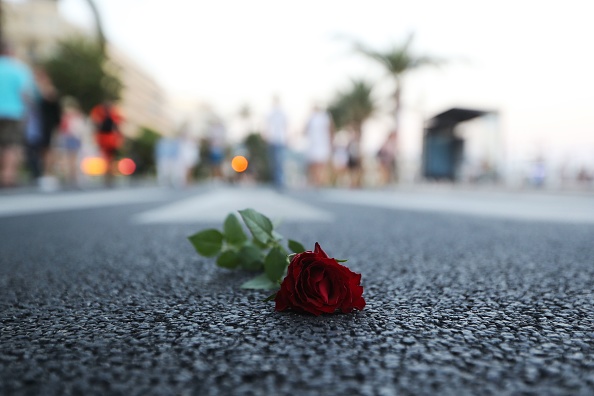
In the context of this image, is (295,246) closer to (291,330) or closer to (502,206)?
(291,330)

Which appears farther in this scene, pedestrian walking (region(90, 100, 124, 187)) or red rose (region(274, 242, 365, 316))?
pedestrian walking (region(90, 100, 124, 187))

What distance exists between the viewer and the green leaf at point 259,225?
1.64 metres

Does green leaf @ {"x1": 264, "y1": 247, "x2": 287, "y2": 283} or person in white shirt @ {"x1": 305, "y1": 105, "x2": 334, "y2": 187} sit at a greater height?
person in white shirt @ {"x1": 305, "y1": 105, "x2": 334, "y2": 187}

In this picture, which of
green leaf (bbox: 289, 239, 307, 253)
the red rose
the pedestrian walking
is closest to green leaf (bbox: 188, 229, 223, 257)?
green leaf (bbox: 289, 239, 307, 253)

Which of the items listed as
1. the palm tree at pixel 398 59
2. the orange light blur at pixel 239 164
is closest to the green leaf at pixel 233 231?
the orange light blur at pixel 239 164

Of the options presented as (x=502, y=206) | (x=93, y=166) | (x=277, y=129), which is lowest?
(x=502, y=206)

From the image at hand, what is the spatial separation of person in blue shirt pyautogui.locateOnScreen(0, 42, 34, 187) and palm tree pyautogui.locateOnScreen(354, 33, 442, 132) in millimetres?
19681

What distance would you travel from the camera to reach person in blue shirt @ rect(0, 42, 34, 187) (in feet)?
25.9

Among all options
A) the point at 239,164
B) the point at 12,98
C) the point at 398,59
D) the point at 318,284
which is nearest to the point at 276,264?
the point at 318,284

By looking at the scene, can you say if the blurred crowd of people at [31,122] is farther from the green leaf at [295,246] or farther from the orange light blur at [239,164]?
the orange light blur at [239,164]

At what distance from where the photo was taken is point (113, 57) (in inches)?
3177

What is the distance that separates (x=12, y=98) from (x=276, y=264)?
25.4 feet

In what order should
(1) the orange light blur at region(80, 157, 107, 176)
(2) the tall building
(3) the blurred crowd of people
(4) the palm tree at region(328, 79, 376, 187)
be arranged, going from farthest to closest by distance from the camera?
(2) the tall building
(4) the palm tree at region(328, 79, 376, 187)
(1) the orange light blur at region(80, 157, 107, 176)
(3) the blurred crowd of people

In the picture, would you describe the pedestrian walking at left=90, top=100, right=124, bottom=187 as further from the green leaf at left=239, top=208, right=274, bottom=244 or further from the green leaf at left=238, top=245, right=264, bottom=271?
the green leaf at left=239, top=208, right=274, bottom=244
